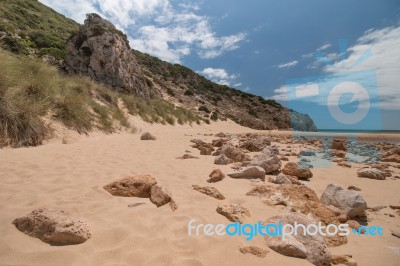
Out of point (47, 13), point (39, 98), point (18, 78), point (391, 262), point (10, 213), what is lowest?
point (391, 262)

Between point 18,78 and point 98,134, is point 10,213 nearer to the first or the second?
point 18,78

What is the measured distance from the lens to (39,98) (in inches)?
270

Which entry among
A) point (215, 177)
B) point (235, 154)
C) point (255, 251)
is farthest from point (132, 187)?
point (235, 154)

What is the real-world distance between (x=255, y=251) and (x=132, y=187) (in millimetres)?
1719

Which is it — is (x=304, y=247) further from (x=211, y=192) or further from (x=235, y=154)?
(x=235, y=154)

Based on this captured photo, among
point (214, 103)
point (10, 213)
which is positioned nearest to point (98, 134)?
point (10, 213)

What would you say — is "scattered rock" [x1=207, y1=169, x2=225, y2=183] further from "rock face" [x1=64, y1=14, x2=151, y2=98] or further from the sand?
"rock face" [x1=64, y1=14, x2=151, y2=98]

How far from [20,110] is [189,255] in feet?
17.7

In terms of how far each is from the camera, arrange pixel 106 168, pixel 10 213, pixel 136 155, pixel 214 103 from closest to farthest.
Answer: pixel 10 213, pixel 106 168, pixel 136 155, pixel 214 103

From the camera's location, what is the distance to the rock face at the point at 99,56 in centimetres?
1736

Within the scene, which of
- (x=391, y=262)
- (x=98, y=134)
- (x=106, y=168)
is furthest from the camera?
(x=98, y=134)

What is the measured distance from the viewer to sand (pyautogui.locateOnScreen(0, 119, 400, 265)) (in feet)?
6.23

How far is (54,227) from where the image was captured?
2020mm

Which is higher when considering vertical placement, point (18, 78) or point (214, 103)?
point (214, 103)
